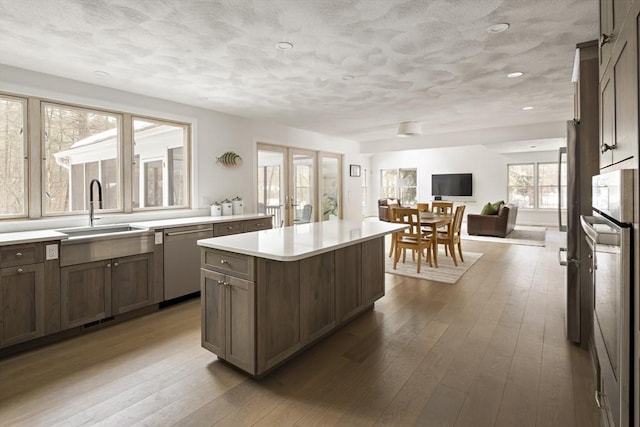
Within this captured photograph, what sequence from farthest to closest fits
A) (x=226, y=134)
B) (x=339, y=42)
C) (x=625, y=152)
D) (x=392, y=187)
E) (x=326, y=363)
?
(x=392, y=187) < (x=226, y=134) < (x=339, y=42) < (x=326, y=363) < (x=625, y=152)

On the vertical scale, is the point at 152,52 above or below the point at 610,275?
above

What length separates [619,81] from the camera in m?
1.20

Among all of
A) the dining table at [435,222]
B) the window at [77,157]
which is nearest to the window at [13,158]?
the window at [77,157]

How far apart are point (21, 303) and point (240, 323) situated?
1849mm

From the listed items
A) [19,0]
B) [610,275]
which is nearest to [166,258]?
[19,0]

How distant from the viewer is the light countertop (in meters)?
2.04

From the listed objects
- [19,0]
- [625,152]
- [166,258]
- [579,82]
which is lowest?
[166,258]

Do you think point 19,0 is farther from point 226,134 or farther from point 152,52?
point 226,134

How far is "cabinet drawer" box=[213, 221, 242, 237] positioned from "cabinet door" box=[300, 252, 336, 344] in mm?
1837

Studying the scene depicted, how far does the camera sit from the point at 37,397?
204 cm

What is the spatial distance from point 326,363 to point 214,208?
2939 mm

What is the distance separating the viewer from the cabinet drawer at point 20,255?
2525 millimetres

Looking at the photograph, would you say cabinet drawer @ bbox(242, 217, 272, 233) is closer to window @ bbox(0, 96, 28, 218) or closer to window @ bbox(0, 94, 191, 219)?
window @ bbox(0, 94, 191, 219)

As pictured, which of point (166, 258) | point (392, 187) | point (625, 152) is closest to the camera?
point (625, 152)
